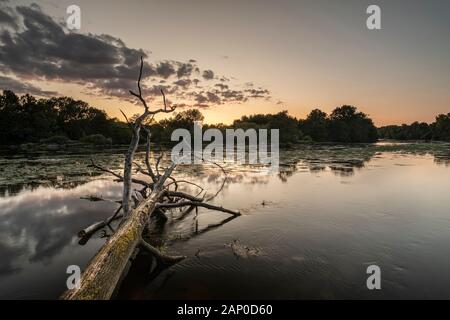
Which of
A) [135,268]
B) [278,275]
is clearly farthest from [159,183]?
[278,275]

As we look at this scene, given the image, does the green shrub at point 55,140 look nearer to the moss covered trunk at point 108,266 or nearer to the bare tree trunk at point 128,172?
the bare tree trunk at point 128,172

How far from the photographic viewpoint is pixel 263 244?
7.43 m

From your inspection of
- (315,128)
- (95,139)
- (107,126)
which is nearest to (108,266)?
(95,139)

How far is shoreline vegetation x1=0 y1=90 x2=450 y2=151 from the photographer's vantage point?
216 feet

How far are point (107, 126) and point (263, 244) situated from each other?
89310mm

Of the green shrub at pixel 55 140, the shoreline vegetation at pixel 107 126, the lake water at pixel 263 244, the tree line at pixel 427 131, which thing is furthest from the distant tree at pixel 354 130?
the lake water at pixel 263 244

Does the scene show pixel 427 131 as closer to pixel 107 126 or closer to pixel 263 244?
pixel 107 126

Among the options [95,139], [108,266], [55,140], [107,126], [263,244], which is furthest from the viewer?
[107,126]

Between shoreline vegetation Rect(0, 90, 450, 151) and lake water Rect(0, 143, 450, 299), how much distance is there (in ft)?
162

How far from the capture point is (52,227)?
28.8ft

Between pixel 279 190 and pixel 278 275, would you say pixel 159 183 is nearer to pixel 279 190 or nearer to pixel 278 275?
pixel 278 275

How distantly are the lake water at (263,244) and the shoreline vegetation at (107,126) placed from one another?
49.5 m

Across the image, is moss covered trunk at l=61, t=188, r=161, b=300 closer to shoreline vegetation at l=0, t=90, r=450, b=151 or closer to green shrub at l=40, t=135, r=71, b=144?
shoreline vegetation at l=0, t=90, r=450, b=151
